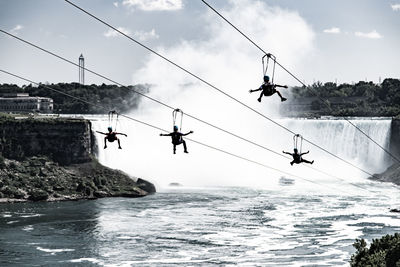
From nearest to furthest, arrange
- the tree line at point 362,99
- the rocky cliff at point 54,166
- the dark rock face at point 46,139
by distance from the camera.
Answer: the rocky cliff at point 54,166, the dark rock face at point 46,139, the tree line at point 362,99

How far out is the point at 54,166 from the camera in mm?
101250

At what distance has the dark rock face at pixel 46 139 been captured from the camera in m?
102

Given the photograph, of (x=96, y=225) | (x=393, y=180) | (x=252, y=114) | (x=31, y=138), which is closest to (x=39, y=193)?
(x=31, y=138)

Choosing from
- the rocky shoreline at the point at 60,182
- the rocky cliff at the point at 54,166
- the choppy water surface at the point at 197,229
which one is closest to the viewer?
the choppy water surface at the point at 197,229

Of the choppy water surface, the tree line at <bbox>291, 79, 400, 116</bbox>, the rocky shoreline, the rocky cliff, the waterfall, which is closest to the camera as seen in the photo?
the choppy water surface


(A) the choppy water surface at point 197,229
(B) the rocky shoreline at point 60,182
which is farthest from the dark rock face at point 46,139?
(A) the choppy water surface at point 197,229

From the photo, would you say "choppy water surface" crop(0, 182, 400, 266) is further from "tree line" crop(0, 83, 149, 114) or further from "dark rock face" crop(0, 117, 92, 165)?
"tree line" crop(0, 83, 149, 114)

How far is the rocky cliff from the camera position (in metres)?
92.7

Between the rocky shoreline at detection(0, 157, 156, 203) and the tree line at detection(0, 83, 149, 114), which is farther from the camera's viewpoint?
the tree line at detection(0, 83, 149, 114)

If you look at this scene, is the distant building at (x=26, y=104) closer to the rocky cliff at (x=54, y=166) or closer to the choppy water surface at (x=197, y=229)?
the rocky cliff at (x=54, y=166)

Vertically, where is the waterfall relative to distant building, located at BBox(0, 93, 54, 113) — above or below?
below

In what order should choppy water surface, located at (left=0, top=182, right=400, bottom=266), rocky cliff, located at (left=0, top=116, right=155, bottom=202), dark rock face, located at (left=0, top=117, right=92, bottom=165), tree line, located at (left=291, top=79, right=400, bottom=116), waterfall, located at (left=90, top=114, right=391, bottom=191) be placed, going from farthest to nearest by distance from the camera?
tree line, located at (left=291, top=79, right=400, bottom=116) < waterfall, located at (left=90, top=114, right=391, bottom=191) < dark rock face, located at (left=0, top=117, right=92, bottom=165) < rocky cliff, located at (left=0, top=116, right=155, bottom=202) < choppy water surface, located at (left=0, top=182, right=400, bottom=266)

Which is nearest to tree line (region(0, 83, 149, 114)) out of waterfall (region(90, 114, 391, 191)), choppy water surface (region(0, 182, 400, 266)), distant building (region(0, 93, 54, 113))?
distant building (region(0, 93, 54, 113))

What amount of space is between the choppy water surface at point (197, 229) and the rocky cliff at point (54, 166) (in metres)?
5.00
